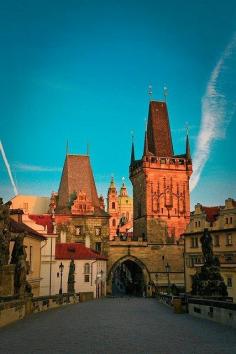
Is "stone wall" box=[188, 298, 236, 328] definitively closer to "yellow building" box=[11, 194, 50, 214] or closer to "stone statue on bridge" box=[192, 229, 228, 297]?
"stone statue on bridge" box=[192, 229, 228, 297]

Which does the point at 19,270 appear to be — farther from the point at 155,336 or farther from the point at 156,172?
the point at 156,172

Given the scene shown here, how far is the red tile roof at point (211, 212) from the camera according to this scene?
59.9m

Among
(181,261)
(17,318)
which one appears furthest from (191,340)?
(181,261)

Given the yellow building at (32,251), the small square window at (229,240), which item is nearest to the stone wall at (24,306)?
the yellow building at (32,251)

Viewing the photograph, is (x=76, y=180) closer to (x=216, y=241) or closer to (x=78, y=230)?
(x=78, y=230)

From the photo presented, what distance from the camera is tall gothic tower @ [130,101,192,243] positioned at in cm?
8625

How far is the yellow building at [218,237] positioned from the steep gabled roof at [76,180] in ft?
83.5

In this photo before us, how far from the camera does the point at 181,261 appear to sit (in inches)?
3302

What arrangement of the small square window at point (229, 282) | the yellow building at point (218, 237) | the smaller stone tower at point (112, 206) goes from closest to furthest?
the small square window at point (229, 282) → the yellow building at point (218, 237) → the smaller stone tower at point (112, 206)

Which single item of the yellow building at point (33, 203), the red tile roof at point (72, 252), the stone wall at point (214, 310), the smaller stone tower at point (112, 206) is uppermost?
the smaller stone tower at point (112, 206)

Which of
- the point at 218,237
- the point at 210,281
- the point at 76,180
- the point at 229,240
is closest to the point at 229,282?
the point at 229,240

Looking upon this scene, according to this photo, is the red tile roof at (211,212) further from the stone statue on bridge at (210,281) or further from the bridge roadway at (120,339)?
the bridge roadway at (120,339)

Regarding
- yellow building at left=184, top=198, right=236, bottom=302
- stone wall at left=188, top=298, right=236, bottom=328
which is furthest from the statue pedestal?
yellow building at left=184, top=198, right=236, bottom=302

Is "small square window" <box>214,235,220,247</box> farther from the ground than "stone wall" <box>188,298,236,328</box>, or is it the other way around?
"small square window" <box>214,235,220,247</box>
